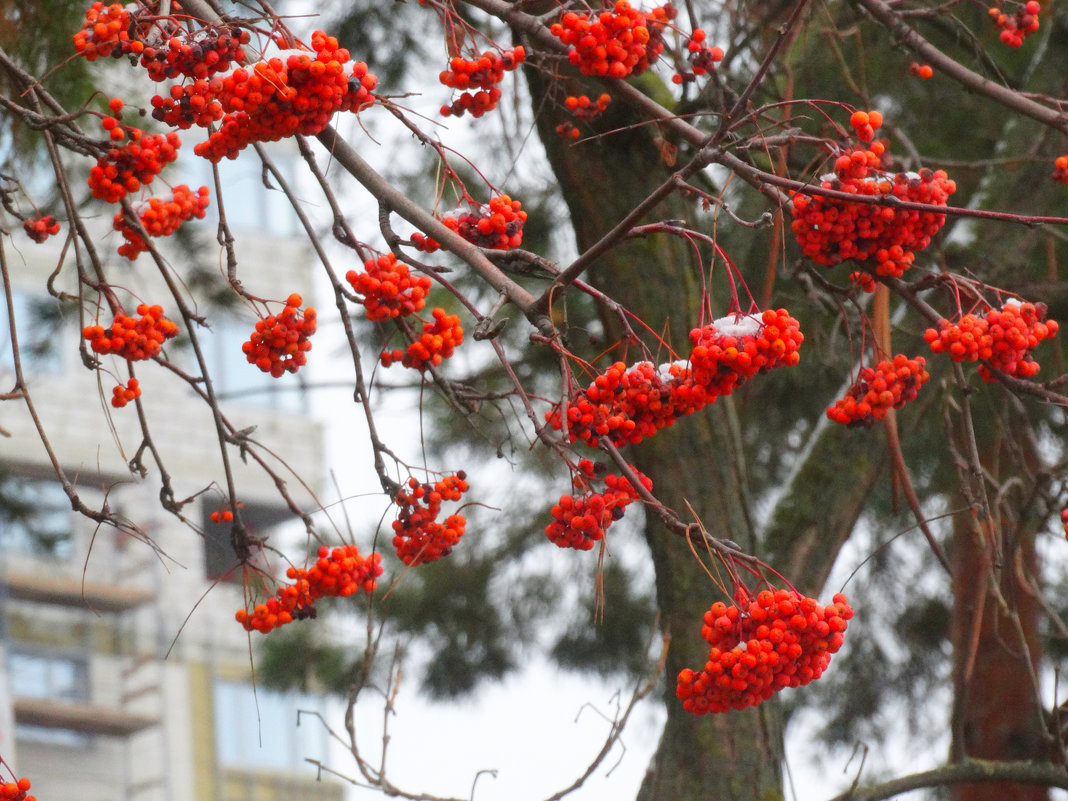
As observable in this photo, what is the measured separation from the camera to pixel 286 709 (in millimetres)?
15062

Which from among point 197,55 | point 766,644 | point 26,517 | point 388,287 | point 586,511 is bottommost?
point 766,644

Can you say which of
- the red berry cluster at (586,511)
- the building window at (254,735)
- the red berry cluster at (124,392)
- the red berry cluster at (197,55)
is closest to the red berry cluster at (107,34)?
the red berry cluster at (197,55)

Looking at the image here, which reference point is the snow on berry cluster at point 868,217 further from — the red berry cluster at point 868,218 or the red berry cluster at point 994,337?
the red berry cluster at point 994,337

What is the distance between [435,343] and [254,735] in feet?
43.7

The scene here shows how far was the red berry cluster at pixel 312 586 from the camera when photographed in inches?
90.2

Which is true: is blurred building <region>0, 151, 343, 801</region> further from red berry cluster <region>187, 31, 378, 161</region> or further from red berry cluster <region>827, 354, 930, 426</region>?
red berry cluster <region>187, 31, 378, 161</region>

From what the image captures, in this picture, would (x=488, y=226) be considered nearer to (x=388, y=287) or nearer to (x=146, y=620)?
(x=388, y=287)

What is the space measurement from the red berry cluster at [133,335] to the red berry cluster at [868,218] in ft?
3.45

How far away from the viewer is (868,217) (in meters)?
2.10

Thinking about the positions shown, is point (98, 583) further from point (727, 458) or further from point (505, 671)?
point (727, 458)

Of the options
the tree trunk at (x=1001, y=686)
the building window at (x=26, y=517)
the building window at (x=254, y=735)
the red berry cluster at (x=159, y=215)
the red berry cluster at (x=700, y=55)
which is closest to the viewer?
the red berry cluster at (x=159, y=215)

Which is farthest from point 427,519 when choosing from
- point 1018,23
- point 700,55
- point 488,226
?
point 1018,23

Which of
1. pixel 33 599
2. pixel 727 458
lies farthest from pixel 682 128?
pixel 33 599

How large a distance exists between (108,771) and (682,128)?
42.6 feet
